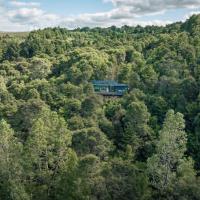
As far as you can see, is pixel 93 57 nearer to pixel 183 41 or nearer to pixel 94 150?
pixel 183 41

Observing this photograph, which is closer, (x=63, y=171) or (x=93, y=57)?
(x=63, y=171)

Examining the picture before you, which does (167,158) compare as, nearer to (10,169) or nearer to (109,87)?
(10,169)

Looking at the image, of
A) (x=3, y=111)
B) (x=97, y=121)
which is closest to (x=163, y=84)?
(x=97, y=121)

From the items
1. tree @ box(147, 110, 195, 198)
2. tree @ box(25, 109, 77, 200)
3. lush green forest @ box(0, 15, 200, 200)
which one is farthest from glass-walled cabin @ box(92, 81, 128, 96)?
tree @ box(147, 110, 195, 198)

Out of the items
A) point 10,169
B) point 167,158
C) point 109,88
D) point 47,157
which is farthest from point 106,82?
point 167,158

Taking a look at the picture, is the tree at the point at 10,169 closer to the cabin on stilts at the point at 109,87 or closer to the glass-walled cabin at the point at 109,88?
the cabin on stilts at the point at 109,87
